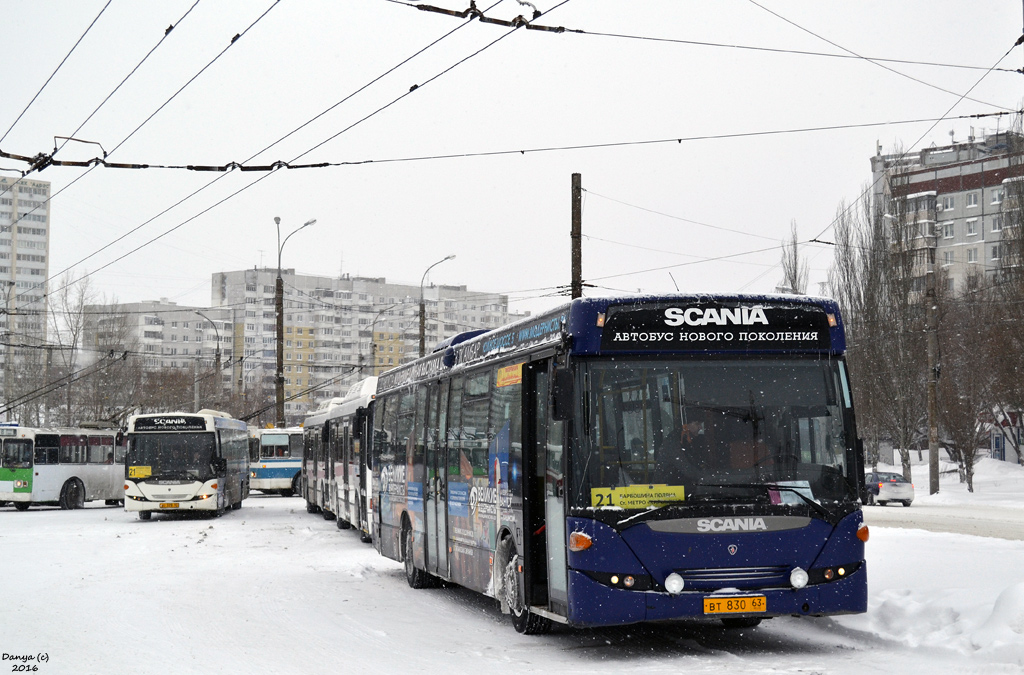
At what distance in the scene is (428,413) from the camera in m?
14.8

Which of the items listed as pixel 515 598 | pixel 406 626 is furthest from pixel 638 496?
pixel 406 626

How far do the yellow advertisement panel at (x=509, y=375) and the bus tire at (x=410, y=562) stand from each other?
4516 mm

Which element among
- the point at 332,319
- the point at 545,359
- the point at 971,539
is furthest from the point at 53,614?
the point at 332,319

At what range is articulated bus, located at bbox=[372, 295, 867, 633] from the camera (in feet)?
30.6

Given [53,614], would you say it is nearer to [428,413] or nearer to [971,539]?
[428,413]

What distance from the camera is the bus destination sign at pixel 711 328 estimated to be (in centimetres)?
972

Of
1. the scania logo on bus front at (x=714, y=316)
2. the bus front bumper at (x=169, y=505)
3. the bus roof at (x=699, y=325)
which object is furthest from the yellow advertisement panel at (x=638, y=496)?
the bus front bumper at (x=169, y=505)

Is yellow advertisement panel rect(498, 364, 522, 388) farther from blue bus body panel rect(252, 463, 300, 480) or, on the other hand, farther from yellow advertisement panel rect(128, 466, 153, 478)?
blue bus body panel rect(252, 463, 300, 480)

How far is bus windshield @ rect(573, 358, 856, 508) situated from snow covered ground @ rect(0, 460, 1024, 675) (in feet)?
4.36

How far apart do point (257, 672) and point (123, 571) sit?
9738mm

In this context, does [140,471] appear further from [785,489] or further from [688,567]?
[785,489]

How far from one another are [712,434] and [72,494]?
3410 cm

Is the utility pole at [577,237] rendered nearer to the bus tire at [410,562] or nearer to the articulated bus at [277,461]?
the bus tire at [410,562]

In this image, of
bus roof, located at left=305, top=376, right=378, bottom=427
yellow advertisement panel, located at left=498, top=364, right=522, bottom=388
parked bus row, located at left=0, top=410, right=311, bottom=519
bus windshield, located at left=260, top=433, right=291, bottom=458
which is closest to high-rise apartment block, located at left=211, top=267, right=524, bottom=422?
bus windshield, located at left=260, top=433, right=291, bottom=458
